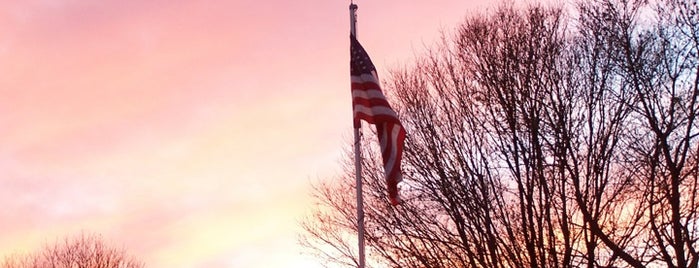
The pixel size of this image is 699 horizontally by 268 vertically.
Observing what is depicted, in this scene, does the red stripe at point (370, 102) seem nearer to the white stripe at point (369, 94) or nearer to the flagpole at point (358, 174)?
the white stripe at point (369, 94)

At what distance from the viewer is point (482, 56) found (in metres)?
20.0

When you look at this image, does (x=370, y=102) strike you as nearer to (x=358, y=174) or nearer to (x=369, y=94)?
(x=369, y=94)

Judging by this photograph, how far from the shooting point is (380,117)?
11.8m

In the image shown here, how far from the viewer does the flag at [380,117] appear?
38.6 ft

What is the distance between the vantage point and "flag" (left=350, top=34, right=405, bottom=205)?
11.8 m

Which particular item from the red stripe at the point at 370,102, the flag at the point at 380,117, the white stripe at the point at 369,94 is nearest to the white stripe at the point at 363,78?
the flag at the point at 380,117

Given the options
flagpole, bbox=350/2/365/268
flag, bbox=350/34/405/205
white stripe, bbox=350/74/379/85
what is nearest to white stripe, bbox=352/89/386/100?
flag, bbox=350/34/405/205

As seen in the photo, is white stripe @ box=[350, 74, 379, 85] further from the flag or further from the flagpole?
the flagpole

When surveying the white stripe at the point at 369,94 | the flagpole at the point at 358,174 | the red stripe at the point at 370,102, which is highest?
the white stripe at the point at 369,94

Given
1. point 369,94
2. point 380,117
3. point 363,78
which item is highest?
point 363,78

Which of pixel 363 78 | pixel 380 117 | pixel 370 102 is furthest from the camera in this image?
pixel 363 78

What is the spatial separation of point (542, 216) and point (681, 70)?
13.1 feet

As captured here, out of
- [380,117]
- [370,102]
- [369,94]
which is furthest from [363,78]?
[380,117]

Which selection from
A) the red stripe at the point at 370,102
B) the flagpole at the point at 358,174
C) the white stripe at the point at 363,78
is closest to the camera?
the flagpole at the point at 358,174
